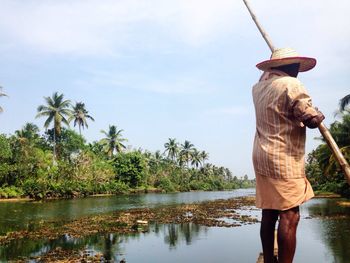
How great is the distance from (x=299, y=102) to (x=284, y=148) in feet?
0.75

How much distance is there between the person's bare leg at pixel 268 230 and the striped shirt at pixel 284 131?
0.83 feet

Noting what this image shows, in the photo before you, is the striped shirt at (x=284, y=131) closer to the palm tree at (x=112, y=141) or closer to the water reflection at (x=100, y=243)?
the water reflection at (x=100, y=243)

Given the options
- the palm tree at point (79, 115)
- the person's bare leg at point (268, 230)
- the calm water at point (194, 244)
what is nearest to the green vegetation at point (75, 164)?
the palm tree at point (79, 115)

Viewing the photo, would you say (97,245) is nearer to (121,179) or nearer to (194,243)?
(194,243)

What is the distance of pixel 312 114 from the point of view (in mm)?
1709

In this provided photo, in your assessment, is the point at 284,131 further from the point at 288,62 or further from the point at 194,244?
the point at 194,244

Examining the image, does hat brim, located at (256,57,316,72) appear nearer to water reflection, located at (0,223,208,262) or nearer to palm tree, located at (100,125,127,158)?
water reflection, located at (0,223,208,262)

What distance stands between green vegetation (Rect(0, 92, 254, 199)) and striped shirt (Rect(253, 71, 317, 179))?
111 ft

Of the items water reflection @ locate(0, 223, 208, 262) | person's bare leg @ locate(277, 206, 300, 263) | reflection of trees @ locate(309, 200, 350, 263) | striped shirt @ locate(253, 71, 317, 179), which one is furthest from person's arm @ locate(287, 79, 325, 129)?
reflection of trees @ locate(309, 200, 350, 263)

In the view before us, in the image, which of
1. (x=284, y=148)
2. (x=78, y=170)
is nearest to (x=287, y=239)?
(x=284, y=148)

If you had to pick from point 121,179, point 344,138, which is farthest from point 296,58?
point 121,179

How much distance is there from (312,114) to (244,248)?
10151 mm

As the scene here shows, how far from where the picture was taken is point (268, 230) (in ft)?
6.71

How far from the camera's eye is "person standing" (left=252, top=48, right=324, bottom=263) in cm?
177
